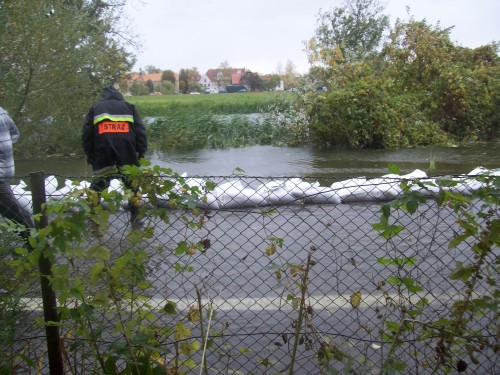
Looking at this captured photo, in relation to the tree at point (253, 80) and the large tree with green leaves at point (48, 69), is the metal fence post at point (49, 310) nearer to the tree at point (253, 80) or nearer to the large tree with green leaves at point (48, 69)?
the large tree with green leaves at point (48, 69)

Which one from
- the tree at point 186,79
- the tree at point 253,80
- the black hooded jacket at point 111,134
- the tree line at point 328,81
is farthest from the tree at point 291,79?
the tree at point 186,79

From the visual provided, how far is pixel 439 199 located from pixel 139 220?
4.61 feet

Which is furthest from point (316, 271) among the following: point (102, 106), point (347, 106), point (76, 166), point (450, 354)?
point (347, 106)

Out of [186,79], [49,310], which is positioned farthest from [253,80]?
[49,310]

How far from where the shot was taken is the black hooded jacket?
6477 millimetres

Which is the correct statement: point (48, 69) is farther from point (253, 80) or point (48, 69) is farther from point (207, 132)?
point (253, 80)

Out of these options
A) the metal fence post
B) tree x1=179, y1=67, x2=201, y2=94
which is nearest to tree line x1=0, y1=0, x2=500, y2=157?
the metal fence post

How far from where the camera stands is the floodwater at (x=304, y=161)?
33.1ft

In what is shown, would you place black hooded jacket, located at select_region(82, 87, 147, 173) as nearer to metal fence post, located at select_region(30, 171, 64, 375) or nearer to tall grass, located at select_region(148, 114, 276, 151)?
metal fence post, located at select_region(30, 171, 64, 375)

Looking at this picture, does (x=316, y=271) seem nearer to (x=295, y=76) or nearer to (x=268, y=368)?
(x=268, y=368)

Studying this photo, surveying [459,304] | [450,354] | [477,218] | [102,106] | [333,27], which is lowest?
[450,354]

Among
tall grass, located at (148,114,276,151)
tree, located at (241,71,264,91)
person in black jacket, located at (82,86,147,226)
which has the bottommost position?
tall grass, located at (148,114,276,151)

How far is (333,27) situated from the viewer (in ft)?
105

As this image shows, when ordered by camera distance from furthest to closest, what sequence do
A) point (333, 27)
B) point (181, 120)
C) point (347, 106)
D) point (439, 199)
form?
point (333, 27)
point (181, 120)
point (347, 106)
point (439, 199)
